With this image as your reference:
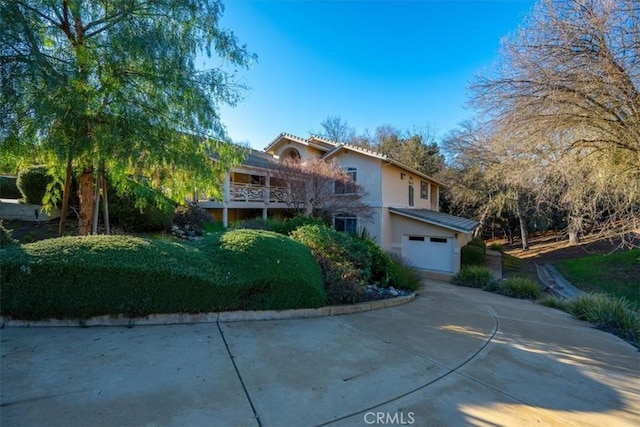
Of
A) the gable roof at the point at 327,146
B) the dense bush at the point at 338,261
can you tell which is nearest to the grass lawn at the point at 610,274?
the gable roof at the point at 327,146

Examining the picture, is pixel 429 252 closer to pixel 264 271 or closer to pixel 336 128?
pixel 264 271

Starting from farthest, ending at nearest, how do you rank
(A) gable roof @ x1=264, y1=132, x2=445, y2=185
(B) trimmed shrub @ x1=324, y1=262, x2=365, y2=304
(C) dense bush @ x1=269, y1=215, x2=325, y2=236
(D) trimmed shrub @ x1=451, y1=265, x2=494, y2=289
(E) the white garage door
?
(A) gable roof @ x1=264, y1=132, x2=445, y2=185 < (E) the white garage door < (D) trimmed shrub @ x1=451, y1=265, x2=494, y2=289 < (C) dense bush @ x1=269, y1=215, x2=325, y2=236 < (B) trimmed shrub @ x1=324, y1=262, x2=365, y2=304

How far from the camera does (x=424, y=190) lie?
75.7ft

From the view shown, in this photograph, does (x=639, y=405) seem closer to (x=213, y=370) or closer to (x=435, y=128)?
(x=213, y=370)

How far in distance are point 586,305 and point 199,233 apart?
42.5 ft

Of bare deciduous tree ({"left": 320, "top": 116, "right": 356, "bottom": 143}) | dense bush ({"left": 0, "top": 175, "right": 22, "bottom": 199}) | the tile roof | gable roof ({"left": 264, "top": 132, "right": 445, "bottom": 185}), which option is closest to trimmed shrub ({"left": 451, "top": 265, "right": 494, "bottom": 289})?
gable roof ({"left": 264, "top": 132, "right": 445, "bottom": 185})

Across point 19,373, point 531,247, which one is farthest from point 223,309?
point 531,247

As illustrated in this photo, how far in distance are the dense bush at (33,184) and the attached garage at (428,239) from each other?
15.3 meters

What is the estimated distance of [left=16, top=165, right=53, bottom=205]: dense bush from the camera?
35.7 feet

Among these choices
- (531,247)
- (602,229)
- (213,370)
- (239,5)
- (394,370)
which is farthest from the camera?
(531,247)

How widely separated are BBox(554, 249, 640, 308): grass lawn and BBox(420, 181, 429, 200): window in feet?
30.2

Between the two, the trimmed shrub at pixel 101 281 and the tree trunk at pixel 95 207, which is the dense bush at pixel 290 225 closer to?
the tree trunk at pixel 95 207

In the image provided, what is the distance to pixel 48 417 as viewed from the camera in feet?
7.70

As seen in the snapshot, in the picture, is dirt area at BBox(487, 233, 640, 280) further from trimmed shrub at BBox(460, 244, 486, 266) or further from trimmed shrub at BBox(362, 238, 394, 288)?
trimmed shrub at BBox(362, 238, 394, 288)
